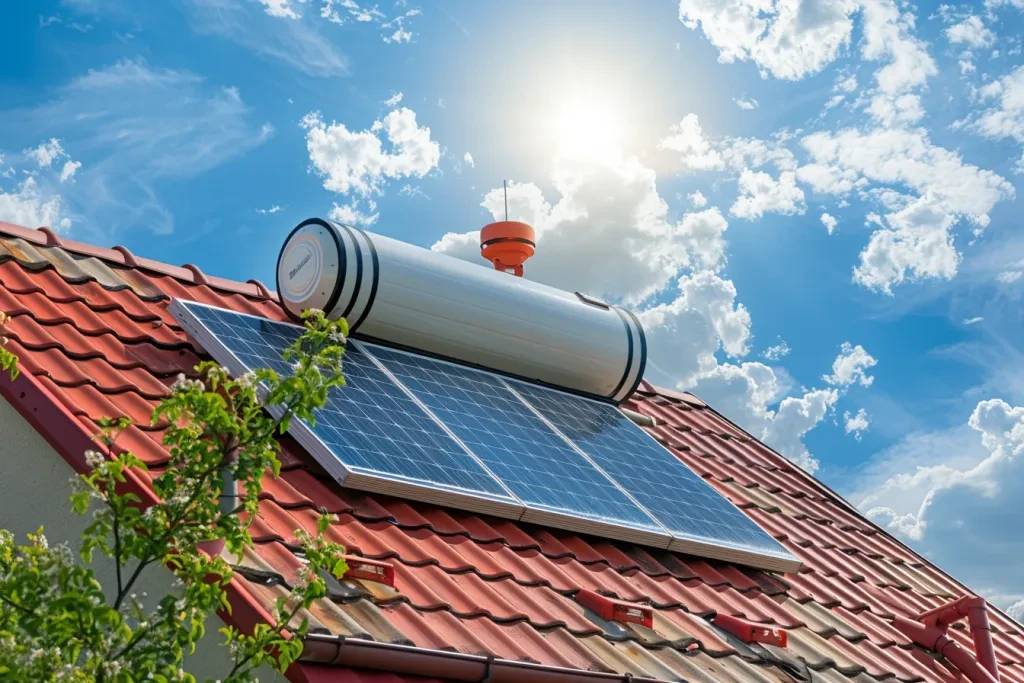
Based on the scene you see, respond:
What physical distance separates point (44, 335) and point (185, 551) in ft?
10.6

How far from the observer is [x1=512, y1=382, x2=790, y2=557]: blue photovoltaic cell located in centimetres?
773

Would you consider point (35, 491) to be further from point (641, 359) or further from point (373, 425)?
point (641, 359)

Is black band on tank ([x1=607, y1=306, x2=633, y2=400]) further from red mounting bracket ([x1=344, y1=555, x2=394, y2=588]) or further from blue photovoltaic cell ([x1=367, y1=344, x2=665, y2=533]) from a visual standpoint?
red mounting bracket ([x1=344, y1=555, x2=394, y2=588])

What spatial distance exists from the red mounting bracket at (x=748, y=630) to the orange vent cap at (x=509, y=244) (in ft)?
15.3

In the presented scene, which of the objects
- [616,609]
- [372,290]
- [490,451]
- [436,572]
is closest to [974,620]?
Answer: [616,609]

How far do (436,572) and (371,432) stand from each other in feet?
3.47

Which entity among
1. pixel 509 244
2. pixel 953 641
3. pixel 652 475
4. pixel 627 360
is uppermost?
pixel 509 244

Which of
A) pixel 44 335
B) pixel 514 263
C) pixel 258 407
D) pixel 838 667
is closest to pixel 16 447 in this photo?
pixel 44 335

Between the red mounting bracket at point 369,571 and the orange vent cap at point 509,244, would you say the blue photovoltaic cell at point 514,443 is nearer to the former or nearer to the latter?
the red mounting bracket at point 369,571

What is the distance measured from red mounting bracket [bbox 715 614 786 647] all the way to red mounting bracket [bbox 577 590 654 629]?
687 millimetres

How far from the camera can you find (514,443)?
7.41 metres

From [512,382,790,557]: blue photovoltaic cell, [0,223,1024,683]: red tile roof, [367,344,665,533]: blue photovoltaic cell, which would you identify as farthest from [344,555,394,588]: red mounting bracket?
[512,382,790,557]: blue photovoltaic cell

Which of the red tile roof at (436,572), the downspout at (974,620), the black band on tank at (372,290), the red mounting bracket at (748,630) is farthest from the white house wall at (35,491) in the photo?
the downspout at (974,620)

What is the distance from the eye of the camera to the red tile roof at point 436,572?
5137 mm
